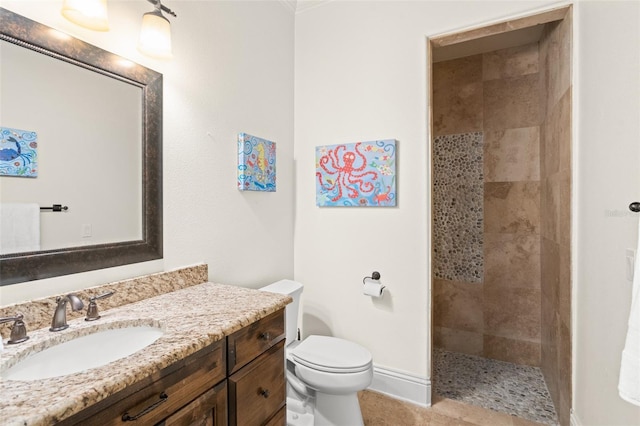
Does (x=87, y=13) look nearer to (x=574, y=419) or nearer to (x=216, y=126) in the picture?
(x=216, y=126)

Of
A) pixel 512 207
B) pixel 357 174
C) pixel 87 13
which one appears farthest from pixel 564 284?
pixel 87 13

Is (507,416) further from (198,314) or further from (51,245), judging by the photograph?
(51,245)

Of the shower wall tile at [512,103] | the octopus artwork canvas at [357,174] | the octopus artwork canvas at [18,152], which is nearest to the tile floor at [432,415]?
the octopus artwork canvas at [357,174]

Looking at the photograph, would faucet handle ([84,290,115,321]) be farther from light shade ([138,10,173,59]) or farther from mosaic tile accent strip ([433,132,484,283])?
mosaic tile accent strip ([433,132,484,283])

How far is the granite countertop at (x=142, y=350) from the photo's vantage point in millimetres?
638

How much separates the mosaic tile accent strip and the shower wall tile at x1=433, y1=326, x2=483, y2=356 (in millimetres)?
482

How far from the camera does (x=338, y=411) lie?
171 centimetres

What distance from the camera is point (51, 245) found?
1115 millimetres

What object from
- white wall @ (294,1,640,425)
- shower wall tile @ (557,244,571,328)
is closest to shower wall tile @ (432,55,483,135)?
white wall @ (294,1,640,425)

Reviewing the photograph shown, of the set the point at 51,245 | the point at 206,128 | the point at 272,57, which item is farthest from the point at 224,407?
the point at 272,57

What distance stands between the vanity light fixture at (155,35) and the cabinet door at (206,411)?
1350 millimetres

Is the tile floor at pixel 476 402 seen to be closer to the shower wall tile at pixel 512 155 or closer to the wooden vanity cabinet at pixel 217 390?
the wooden vanity cabinet at pixel 217 390

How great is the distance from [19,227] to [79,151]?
1.11 feet

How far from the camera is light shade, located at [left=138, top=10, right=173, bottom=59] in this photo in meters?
1.31
